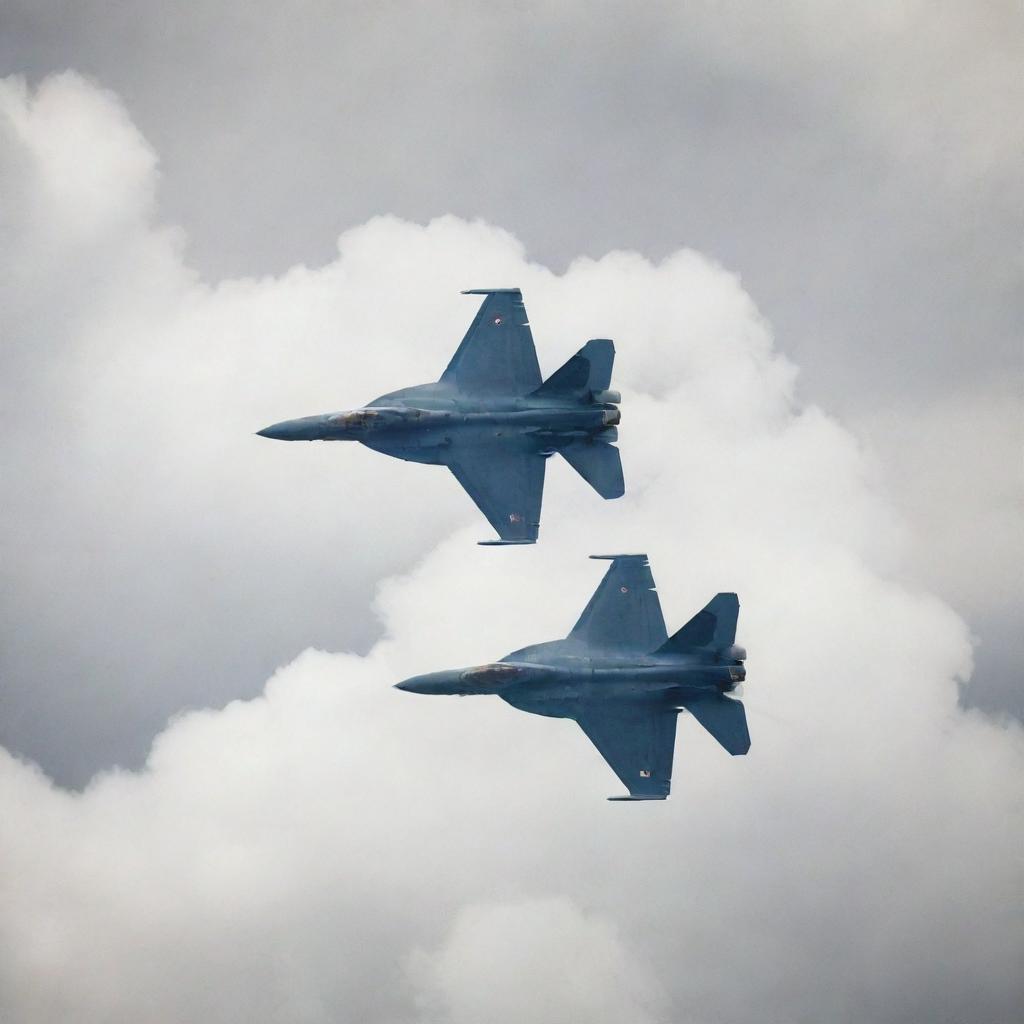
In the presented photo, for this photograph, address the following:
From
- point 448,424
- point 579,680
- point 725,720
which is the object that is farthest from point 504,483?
point 725,720

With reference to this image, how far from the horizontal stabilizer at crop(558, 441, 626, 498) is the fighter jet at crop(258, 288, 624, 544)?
0.04 metres

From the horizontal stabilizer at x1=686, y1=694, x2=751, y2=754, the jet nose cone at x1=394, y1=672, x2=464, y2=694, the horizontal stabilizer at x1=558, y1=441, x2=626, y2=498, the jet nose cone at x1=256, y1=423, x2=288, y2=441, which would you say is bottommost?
the jet nose cone at x1=394, y1=672, x2=464, y2=694

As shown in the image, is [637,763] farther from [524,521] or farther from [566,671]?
[524,521]

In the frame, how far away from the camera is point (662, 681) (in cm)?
7675

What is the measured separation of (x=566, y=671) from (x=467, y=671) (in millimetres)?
4359

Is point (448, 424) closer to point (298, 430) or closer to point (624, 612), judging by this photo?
point (298, 430)

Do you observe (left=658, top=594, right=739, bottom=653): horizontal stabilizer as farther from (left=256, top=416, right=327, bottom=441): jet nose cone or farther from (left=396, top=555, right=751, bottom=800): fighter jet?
(left=256, top=416, right=327, bottom=441): jet nose cone

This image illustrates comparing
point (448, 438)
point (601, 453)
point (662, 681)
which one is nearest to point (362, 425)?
point (448, 438)

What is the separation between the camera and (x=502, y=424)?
77.8 meters

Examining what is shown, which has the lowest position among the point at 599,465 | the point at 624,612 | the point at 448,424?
the point at 624,612

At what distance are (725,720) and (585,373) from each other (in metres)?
16.4

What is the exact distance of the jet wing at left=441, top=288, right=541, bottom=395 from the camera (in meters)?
78.7

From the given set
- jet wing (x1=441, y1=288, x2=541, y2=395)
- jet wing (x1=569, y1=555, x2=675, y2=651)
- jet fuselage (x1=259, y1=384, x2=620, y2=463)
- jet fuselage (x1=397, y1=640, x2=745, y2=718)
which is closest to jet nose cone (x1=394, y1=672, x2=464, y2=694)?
jet fuselage (x1=397, y1=640, x2=745, y2=718)

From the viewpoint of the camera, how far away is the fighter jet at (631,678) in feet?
251
